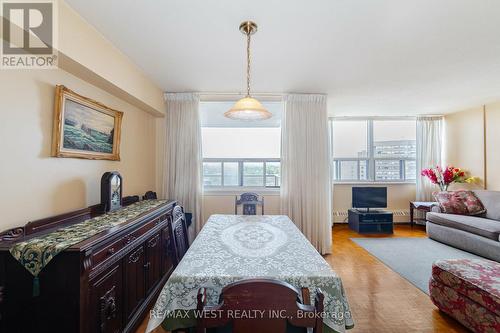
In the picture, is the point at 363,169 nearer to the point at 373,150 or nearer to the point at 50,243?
the point at 373,150

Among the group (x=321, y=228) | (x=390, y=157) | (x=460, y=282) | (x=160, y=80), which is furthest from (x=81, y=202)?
(x=390, y=157)

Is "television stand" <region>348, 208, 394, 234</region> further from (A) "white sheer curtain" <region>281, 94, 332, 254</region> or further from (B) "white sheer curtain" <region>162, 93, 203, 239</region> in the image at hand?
(B) "white sheer curtain" <region>162, 93, 203, 239</region>

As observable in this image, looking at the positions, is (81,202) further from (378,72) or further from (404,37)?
(378,72)

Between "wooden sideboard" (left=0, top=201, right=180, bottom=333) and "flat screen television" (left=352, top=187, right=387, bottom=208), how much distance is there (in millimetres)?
4329

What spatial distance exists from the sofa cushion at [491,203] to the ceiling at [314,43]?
1826 millimetres

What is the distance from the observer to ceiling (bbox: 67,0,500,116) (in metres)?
1.69

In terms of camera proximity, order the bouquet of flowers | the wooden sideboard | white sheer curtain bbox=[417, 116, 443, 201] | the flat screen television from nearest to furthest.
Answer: the wooden sideboard < the bouquet of flowers < the flat screen television < white sheer curtain bbox=[417, 116, 443, 201]

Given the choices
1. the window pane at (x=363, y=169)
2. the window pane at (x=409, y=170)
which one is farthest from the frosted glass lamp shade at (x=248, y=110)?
the window pane at (x=409, y=170)

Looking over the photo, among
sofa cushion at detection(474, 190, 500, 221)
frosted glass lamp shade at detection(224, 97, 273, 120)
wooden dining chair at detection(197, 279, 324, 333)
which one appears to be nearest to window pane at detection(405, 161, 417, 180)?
sofa cushion at detection(474, 190, 500, 221)

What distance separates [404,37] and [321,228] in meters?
2.78

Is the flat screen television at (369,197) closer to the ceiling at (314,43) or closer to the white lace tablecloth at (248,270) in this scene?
the ceiling at (314,43)

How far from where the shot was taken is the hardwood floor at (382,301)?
196cm

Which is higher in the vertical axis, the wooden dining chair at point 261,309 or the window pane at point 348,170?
the window pane at point 348,170

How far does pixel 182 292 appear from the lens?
121 centimetres
